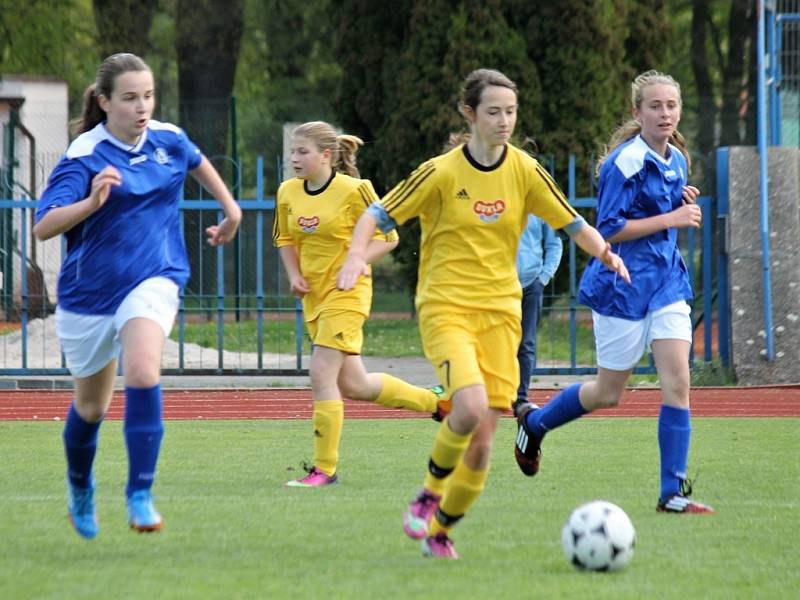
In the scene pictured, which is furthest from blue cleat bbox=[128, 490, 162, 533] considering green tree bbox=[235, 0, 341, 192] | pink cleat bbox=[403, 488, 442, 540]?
green tree bbox=[235, 0, 341, 192]

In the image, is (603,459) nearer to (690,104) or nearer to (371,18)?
(371,18)

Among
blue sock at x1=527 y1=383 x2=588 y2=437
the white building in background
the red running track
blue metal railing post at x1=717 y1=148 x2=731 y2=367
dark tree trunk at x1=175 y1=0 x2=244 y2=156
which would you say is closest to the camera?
blue sock at x1=527 y1=383 x2=588 y2=437

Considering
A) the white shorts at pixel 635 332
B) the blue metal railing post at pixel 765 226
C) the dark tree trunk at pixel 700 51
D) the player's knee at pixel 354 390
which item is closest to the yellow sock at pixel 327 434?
the player's knee at pixel 354 390

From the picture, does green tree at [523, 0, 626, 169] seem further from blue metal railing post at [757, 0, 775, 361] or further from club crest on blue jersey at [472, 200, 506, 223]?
club crest on blue jersey at [472, 200, 506, 223]

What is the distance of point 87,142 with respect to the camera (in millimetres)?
6098

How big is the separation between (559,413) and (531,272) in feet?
9.58

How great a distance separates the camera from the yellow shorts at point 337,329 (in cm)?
816

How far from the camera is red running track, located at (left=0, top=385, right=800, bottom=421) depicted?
40.3 ft

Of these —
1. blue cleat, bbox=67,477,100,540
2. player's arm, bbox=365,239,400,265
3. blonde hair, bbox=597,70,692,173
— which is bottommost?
blue cleat, bbox=67,477,100,540

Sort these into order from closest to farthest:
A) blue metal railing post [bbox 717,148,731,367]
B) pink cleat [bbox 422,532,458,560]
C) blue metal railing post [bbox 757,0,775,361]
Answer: pink cleat [bbox 422,532,458,560], blue metal railing post [bbox 757,0,775,361], blue metal railing post [bbox 717,148,731,367]

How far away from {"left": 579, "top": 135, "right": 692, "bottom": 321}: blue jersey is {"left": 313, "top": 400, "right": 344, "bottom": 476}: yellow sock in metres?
1.61

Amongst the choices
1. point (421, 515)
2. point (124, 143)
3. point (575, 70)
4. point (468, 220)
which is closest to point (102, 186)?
point (124, 143)

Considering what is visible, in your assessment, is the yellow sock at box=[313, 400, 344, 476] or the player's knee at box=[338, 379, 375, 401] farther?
the player's knee at box=[338, 379, 375, 401]

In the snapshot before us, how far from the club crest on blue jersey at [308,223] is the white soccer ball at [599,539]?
3207 millimetres
